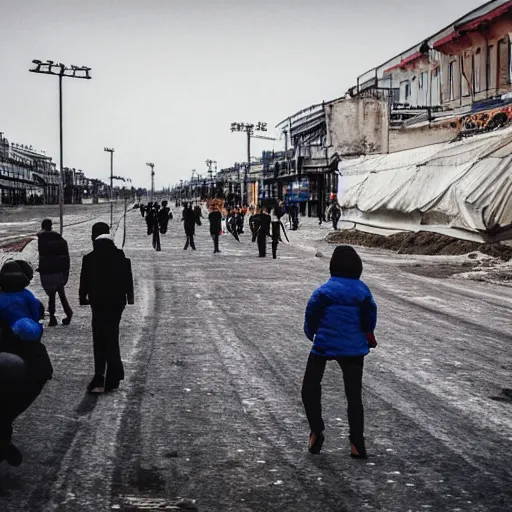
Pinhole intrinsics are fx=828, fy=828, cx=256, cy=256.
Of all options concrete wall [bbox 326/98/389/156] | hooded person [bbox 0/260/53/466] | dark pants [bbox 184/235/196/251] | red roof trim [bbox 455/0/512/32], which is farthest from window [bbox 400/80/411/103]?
hooded person [bbox 0/260/53/466]

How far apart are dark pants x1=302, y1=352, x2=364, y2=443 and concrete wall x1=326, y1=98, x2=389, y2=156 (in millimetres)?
41805

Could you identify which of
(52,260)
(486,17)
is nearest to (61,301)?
(52,260)

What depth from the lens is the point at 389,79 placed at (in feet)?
209

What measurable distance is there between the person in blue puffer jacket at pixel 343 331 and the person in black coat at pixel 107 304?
2.68m

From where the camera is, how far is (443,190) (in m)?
28.7

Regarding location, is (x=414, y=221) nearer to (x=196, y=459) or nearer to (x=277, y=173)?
(x=196, y=459)

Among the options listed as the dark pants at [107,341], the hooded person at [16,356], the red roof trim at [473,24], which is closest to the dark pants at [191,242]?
the red roof trim at [473,24]

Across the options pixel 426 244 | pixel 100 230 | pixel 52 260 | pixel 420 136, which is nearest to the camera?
pixel 100 230

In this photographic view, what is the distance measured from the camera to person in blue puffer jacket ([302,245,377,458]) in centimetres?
610

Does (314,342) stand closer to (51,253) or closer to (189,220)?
(51,253)

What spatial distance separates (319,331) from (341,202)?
Answer: 35417mm

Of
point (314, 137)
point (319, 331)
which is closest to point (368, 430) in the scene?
point (319, 331)

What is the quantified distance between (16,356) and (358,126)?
43.9 meters

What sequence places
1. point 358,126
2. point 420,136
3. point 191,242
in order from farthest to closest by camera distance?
point 358,126
point 420,136
point 191,242
